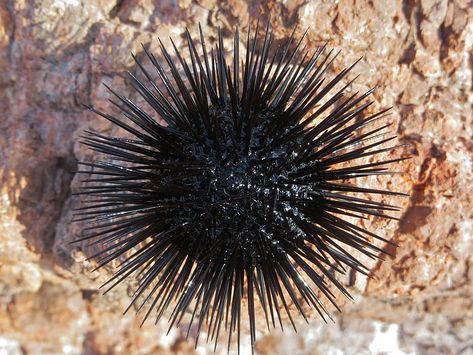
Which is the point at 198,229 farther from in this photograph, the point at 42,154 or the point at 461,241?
Result: the point at 461,241

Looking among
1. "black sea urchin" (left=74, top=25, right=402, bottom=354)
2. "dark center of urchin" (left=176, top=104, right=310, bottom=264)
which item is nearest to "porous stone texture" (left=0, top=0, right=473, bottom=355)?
"black sea urchin" (left=74, top=25, right=402, bottom=354)

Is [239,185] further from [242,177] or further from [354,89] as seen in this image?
[354,89]

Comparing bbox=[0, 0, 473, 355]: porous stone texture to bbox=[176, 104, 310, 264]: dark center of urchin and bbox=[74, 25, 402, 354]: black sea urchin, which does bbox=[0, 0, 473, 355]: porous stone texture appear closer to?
bbox=[74, 25, 402, 354]: black sea urchin

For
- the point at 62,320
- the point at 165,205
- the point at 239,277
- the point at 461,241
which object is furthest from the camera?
the point at 62,320

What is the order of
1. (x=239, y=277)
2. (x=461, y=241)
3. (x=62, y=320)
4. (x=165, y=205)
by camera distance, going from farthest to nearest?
(x=62, y=320) → (x=461, y=241) → (x=239, y=277) → (x=165, y=205)

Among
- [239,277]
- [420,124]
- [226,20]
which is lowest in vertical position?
[239,277]

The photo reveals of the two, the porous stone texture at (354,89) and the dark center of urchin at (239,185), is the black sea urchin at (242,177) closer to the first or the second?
the dark center of urchin at (239,185)

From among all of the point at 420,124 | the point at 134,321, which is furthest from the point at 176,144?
the point at 134,321
